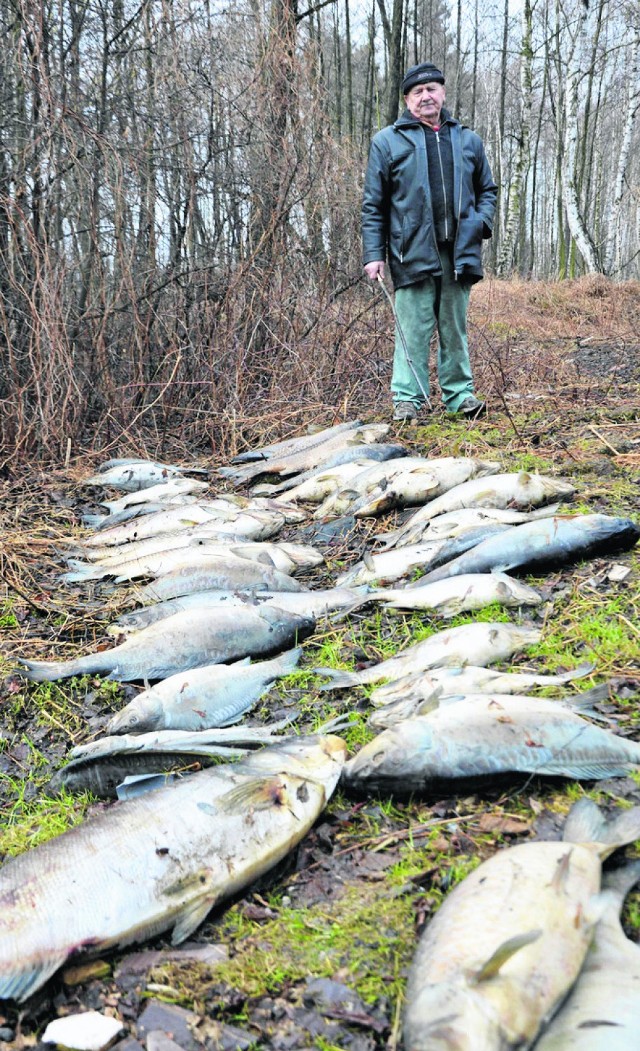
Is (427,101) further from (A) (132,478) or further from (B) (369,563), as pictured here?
(B) (369,563)

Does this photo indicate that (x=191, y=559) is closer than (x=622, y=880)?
No

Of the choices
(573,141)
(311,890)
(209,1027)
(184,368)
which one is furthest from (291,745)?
(573,141)

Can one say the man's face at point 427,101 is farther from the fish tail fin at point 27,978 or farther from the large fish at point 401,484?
the fish tail fin at point 27,978

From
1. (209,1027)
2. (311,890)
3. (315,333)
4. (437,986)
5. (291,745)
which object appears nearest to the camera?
(437,986)

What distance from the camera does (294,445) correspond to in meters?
6.91

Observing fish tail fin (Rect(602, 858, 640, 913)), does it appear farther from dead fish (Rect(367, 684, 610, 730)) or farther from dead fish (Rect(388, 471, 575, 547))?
dead fish (Rect(388, 471, 575, 547))

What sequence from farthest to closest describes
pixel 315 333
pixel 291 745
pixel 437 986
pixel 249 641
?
1. pixel 315 333
2. pixel 249 641
3. pixel 291 745
4. pixel 437 986

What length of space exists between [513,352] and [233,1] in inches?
199

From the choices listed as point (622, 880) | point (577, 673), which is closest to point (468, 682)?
point (577, 673)

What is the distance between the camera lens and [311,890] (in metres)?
2.37

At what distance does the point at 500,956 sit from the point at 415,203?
6.16m

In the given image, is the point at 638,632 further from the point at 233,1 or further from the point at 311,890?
the point at 233,1

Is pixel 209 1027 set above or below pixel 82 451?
below

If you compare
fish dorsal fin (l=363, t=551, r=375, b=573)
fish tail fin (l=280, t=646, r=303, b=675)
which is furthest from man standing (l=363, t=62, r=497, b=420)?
fish tail fin (l=280, t=646, r=303, b=675)
